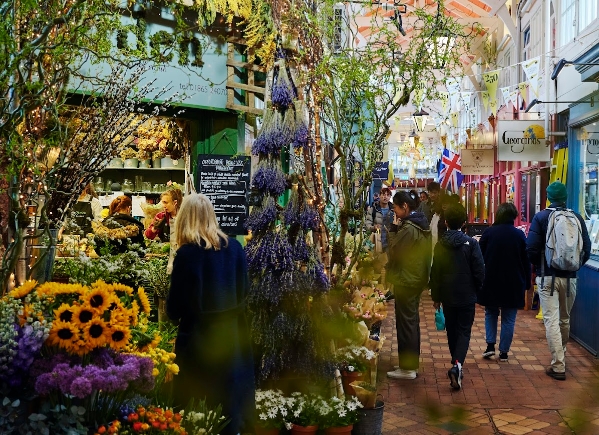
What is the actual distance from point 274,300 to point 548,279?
12.5 feet

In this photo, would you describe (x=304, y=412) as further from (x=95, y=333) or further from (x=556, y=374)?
(x=556, y=374)

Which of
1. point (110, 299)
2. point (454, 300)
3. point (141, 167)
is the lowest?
point (454, 300)

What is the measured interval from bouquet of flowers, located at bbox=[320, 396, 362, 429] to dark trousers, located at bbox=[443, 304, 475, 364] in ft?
7.54

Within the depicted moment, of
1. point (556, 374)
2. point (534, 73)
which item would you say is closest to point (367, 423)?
point (556, 374)

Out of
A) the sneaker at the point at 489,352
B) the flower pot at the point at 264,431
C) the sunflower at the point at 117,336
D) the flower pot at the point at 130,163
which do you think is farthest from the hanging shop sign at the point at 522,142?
the sunflower at the point at 117,336

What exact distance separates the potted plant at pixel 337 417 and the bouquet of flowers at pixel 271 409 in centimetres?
27

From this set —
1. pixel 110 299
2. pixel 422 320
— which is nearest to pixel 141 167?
pixel 422 320

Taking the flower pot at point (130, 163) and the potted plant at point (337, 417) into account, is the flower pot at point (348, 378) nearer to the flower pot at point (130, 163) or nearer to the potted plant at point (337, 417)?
the potted plant at point (337, 417)

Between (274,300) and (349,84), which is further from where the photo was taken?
(349,84)

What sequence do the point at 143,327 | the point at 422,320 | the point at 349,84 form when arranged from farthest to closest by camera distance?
the point at 422,320
the point at 349,84
the point at 143,327

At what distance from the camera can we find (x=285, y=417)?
5.07 m

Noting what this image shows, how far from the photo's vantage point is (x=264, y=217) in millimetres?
5324

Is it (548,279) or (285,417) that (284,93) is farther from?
(548,279)

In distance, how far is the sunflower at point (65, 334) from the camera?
126 inches
